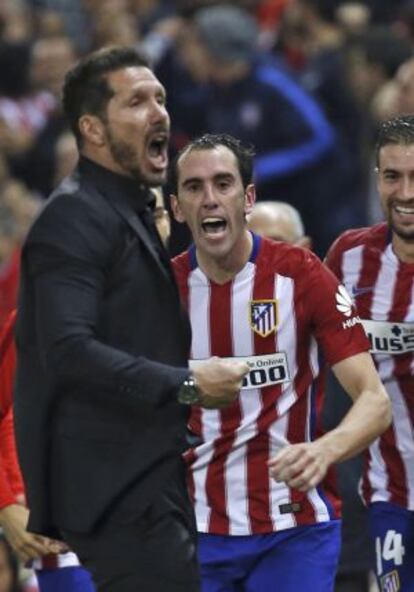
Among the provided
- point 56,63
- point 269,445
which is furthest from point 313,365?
point 56,63

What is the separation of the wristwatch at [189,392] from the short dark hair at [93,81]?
79 centimetres

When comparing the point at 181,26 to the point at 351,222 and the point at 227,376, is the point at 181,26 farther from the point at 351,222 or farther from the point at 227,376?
the point at 227,376

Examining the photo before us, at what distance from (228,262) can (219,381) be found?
1291 millimetres

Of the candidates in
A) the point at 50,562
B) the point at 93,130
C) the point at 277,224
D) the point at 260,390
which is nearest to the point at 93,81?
the point at 93,130

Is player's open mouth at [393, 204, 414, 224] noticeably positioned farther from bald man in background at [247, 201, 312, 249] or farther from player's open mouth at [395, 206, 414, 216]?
bald man in background at [247, 201, 312, 249]

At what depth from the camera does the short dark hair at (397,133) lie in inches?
247

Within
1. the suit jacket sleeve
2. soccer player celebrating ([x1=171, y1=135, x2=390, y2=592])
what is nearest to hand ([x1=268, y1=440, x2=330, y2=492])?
the suit jacket sleeve

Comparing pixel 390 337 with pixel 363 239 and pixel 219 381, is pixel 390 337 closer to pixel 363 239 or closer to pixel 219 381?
pixel 363 239

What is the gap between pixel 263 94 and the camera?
10.6 m

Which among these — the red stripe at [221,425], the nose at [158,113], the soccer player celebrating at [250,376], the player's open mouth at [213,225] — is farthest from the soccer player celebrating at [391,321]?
the nose at [158,113]

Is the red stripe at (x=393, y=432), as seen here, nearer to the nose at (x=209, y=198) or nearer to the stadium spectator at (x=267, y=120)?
the nose at (x=209, y=198)

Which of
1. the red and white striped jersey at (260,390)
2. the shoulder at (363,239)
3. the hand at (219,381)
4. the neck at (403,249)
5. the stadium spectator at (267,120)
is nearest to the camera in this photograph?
the hand at (219,381)

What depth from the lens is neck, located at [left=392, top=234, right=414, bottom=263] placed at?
634 cm

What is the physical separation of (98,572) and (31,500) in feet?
0.89
